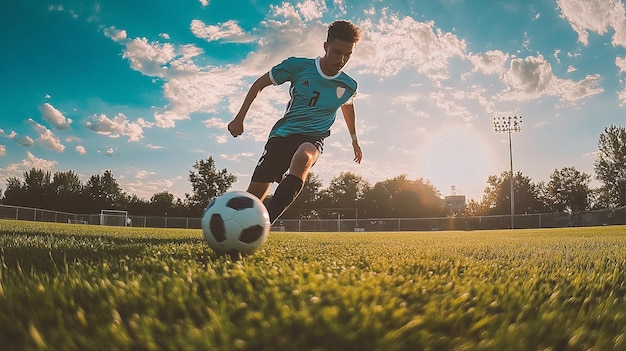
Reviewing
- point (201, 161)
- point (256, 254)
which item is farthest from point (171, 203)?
point (256, 254)

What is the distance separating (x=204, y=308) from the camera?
141cm

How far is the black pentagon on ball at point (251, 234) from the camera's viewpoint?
10.5ft

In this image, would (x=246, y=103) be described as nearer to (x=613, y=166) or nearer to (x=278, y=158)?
(x=278, y=158)

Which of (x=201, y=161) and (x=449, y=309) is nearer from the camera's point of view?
(x=449, y=309)

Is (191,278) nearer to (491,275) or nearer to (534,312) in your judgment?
(534,312)

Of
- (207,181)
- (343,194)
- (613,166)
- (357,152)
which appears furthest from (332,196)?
(357,152)

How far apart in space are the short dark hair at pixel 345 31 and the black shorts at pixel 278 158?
1.22 meters

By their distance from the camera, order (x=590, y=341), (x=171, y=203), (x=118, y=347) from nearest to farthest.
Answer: (x=118, y=347), (x=590, y=341), (x=171, y=203)

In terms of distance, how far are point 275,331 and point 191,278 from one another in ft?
2.82

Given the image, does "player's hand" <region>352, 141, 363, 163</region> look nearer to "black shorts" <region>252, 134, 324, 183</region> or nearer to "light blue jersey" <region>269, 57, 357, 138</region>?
→ "light blue jersey" <region>269, 57, 357, 138</region>

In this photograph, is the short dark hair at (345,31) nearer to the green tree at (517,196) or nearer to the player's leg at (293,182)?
the player's leg at (293,182)

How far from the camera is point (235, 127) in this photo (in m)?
5.10

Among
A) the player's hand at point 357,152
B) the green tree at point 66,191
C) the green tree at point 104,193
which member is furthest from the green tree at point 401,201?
the player's hand at point 357,152

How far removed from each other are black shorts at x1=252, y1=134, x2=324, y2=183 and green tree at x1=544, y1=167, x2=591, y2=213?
80.8 metres
